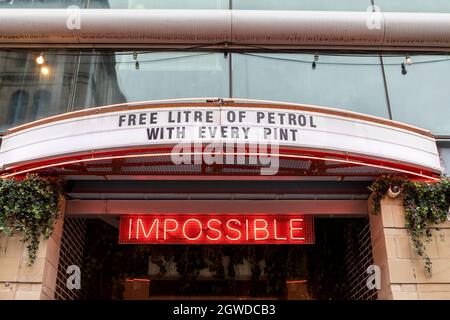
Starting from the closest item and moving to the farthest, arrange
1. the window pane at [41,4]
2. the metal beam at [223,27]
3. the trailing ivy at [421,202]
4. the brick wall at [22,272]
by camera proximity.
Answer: the brick wall at [22,272]
the trailing ivy at [421,202]
the metal beam at [223,27]
the window pane at [41,4]

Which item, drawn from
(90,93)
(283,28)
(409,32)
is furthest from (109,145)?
(409,32)

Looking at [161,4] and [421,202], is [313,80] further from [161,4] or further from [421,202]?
[161,4]

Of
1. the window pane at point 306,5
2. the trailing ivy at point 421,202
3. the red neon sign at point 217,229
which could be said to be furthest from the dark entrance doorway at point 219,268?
the window pane at point 306,5

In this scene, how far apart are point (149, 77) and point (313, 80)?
2924mm

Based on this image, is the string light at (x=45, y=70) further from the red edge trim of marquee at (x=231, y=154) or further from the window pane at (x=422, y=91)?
the window pane at (x=422, y=91)

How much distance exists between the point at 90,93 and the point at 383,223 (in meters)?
5.33

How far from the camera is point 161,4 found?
9.98 metres

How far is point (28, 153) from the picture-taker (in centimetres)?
736

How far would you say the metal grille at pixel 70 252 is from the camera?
8.70 m

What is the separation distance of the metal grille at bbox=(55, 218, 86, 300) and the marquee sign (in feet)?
6.74

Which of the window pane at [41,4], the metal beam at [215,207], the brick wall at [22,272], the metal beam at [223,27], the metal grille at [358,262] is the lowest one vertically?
the brick wall at [22,272]

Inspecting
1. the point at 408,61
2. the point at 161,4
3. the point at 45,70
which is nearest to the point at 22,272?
the point at 45,70

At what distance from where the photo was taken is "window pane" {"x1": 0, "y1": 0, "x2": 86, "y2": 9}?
9734 mm

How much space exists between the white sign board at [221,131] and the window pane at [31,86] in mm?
1698
